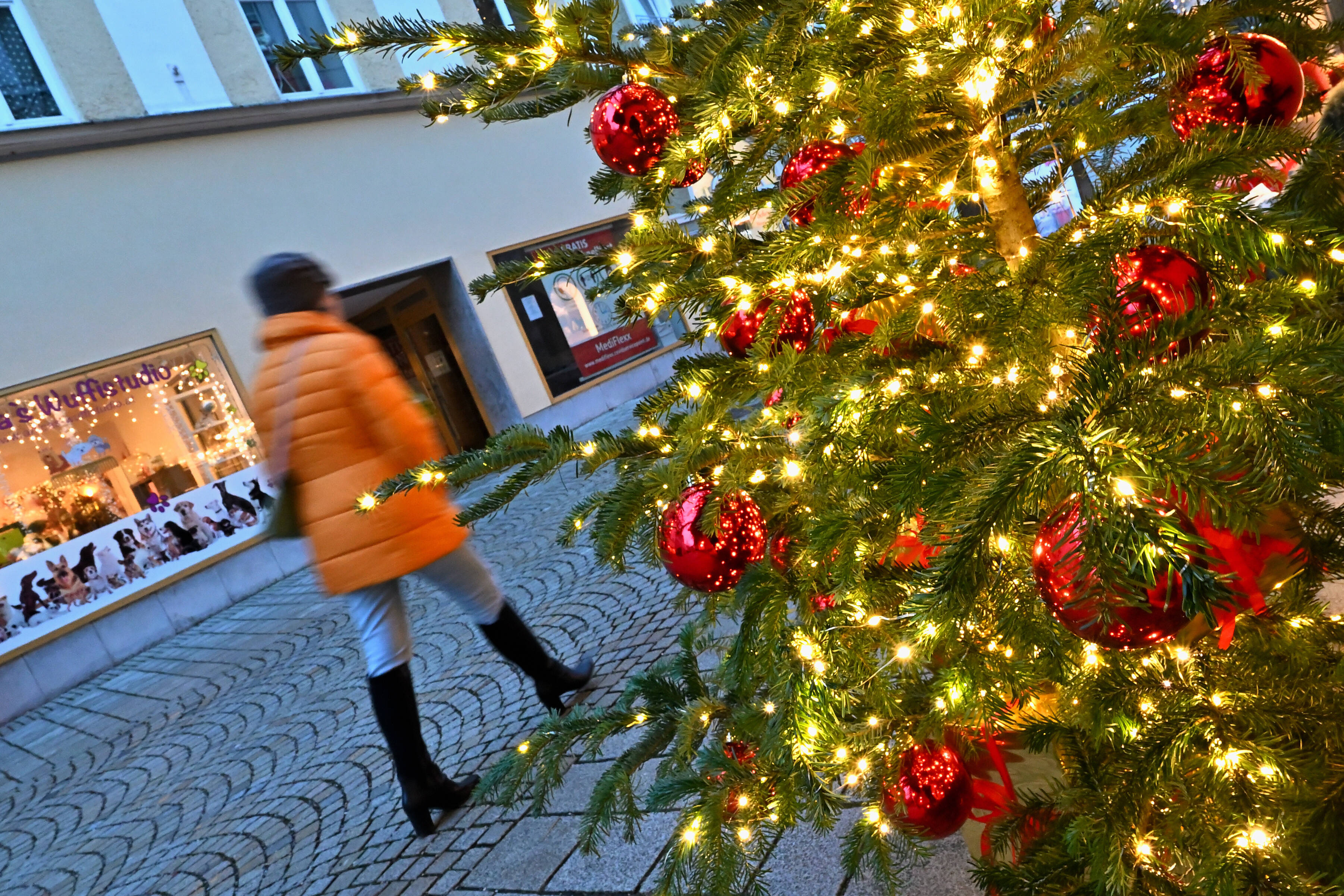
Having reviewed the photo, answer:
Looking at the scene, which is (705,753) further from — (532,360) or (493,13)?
(493,13)

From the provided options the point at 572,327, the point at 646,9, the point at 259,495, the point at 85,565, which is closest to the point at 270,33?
the point at 572,327

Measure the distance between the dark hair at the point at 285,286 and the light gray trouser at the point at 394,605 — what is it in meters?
1.04

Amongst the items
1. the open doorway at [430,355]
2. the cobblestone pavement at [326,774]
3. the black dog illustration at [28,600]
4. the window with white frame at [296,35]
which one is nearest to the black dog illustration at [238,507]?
the black dog illustration at [28,600]

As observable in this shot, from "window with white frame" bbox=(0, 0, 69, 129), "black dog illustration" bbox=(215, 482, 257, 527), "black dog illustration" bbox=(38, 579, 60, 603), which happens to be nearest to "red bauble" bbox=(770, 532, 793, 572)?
"black dog illustration" bbox=(38, 579, 60, 603)

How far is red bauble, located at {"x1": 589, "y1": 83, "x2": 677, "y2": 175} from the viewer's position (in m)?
1.77

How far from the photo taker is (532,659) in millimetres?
3561

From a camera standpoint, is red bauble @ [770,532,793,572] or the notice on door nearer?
red bauble @ [770,532,793,572]

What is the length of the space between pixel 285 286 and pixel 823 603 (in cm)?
227

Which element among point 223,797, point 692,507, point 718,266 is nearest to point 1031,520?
point 692,507

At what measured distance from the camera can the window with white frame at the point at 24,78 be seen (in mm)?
8516

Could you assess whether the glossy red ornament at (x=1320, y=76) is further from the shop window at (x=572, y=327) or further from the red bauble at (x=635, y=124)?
the shop window at (x=572, y=327)

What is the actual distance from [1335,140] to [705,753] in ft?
5.10

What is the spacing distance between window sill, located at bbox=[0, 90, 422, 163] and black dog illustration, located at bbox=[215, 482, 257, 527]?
3.64m

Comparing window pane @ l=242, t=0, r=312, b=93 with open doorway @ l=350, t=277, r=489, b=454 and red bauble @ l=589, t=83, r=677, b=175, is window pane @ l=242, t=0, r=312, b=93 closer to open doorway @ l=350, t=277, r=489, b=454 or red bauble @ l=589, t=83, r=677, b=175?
open doorway @ l=350, t=277, r=489, b=454
